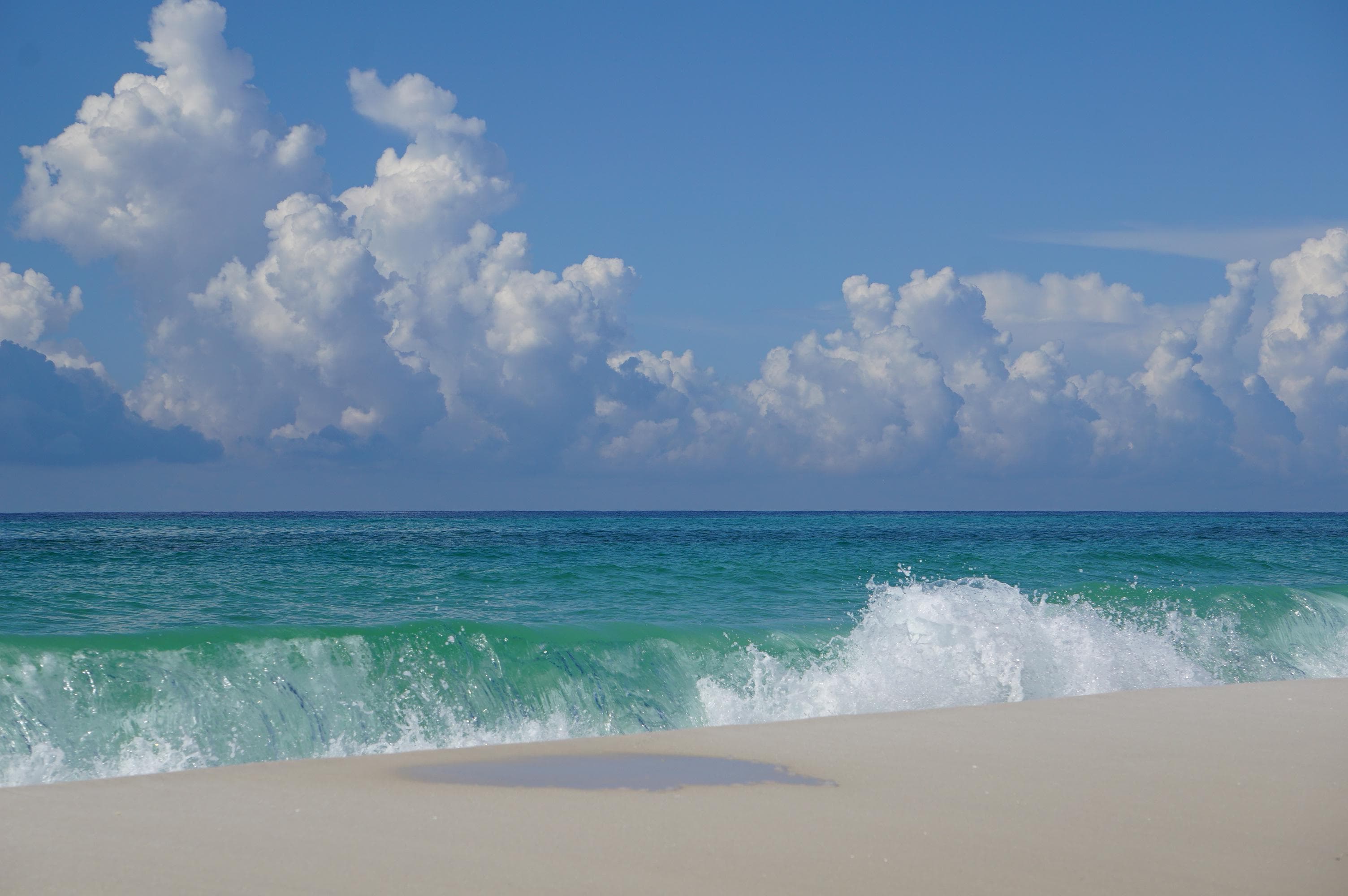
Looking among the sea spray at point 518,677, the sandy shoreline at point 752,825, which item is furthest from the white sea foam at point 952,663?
the sandy shoreline at point 752,825

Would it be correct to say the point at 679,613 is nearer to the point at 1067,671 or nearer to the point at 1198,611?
the point at 1067,671

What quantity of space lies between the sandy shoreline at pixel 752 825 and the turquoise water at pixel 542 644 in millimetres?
2760

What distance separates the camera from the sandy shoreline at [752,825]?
4188 mm

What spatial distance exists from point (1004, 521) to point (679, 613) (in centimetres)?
6723

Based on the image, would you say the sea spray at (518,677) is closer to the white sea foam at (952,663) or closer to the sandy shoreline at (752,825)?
the white sea foam at (952,663)

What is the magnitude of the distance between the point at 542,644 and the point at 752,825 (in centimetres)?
613

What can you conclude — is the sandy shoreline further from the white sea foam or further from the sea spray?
the white sea foam

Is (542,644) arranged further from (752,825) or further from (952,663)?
(752,825)

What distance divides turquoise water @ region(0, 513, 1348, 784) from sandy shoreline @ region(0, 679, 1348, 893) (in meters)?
2.76

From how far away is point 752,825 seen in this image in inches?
195

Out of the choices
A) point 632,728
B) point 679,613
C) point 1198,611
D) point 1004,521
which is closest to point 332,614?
point 679,613

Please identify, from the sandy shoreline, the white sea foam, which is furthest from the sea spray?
the sandy shoreline

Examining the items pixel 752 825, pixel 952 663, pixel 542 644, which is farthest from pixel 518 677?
pixel 752 825

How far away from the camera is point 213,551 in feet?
85.5
